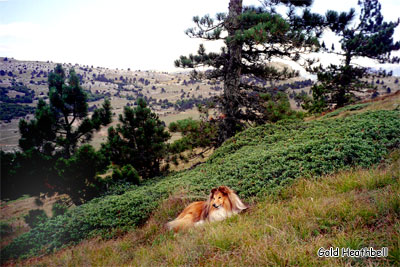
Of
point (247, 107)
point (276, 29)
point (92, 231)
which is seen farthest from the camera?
point (247, 107)

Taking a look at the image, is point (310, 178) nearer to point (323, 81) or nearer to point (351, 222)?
point (351, 222)

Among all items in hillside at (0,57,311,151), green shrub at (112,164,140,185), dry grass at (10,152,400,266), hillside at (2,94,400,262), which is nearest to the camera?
dry grass at (10,152,400,266)

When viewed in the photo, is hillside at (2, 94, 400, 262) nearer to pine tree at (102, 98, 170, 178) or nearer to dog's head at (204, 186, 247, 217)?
dog's head at (204, 186, 247, 217)

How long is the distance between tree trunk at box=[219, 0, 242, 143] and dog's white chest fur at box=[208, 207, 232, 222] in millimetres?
9988

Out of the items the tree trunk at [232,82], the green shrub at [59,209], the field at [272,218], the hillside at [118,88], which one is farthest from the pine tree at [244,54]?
the hillside at [118,88]

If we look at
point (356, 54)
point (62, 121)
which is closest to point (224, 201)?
point (62, 121)

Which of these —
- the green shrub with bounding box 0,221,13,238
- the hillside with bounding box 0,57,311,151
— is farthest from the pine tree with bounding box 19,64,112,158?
the hillside with bounding box 0,57,311,151

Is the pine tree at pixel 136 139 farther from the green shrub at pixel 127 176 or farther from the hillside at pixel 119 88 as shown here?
the hillside at pixel 119 88

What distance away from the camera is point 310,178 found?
4.68 metres

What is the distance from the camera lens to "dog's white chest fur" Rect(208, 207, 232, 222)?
4164mm

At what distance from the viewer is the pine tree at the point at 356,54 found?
22172 millimetres

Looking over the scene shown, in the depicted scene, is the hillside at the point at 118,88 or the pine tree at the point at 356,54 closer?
the pine tree at the point at 356,54

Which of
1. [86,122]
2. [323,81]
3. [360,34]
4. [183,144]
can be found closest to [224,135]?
[183,144]

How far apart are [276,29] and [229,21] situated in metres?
3.80
